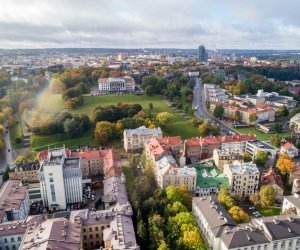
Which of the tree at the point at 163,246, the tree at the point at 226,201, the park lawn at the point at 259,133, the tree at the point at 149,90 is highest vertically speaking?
the tree at the point at 149,90

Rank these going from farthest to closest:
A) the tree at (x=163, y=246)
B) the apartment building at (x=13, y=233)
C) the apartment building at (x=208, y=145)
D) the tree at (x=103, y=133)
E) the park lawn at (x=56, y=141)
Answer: the park lawn at (x=56, y=141)
the tree at (x=103, y=133)
the apartment building at (x=208, y=145)
the apartment building at (x=13, y=233)
the tree at (x=163, y=246)

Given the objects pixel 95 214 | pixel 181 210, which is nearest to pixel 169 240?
pixel 181 210

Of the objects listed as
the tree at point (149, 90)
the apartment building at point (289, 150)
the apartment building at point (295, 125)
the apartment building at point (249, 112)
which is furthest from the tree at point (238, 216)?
the tree at point (149, 90)

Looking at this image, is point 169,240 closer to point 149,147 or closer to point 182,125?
point 149,147

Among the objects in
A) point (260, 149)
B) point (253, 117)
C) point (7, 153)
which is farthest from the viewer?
point (253, 117)

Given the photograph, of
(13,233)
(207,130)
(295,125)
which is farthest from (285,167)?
(13,233)

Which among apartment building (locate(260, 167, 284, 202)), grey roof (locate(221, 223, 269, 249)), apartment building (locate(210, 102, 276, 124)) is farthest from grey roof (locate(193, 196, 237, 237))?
apartment building (locate(210, 102, 276, 124))

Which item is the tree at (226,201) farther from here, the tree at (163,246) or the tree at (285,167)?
the tree at (285,167)

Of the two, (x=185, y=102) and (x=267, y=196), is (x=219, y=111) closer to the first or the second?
(x=185, y=102)
